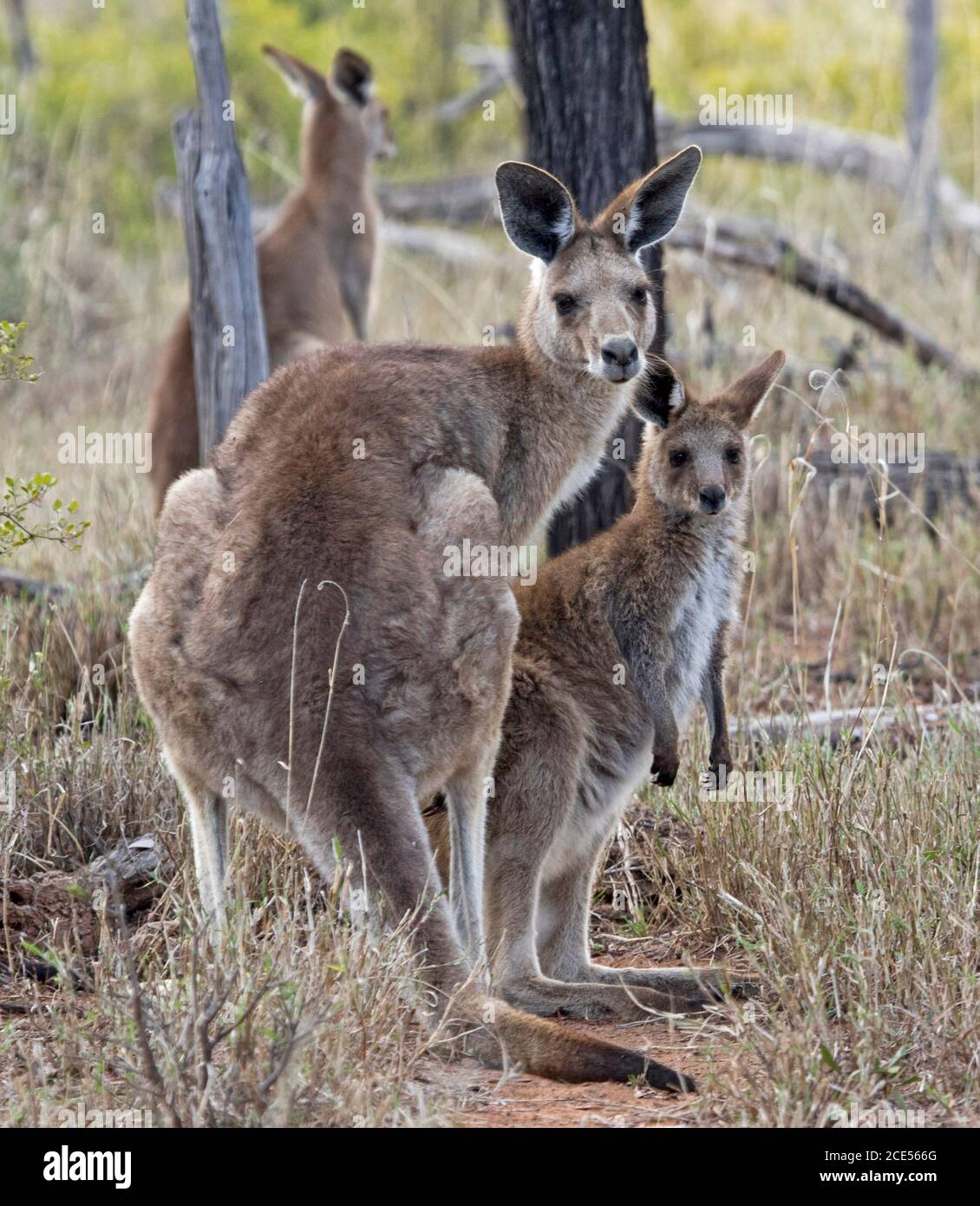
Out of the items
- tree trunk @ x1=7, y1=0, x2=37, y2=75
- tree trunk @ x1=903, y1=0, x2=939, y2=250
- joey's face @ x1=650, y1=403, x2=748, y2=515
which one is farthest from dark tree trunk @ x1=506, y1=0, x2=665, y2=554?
tree trunk @ x1=7, y1=0, x2=37, y2=75

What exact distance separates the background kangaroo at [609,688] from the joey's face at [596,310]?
218mm

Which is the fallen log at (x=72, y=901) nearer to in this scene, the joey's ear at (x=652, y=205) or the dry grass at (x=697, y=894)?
the dry grass at (x=697, y=894)

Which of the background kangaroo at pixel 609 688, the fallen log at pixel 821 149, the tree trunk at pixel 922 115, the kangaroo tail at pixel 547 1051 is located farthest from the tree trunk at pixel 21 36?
the kangaroo tail at pixel 547 1051

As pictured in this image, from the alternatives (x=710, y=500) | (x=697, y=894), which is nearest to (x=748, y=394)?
(x=710, y=500)

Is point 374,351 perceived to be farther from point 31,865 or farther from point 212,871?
point 31,865

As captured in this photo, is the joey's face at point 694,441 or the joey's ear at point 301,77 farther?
the joey's ear at point 301,77

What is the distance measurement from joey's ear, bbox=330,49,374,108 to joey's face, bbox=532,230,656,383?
4422 millimetres

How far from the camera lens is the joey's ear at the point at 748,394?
14.7 ft

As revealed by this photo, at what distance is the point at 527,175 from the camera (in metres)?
4.28

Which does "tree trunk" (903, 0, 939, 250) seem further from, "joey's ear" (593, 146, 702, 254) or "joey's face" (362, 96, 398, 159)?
"joey's ear" (593, 146, 702, 254)

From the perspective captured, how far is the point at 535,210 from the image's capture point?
436 cm

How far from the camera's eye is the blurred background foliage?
13969mm

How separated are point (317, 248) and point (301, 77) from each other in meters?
1.17

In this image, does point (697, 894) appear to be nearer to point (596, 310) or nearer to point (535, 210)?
point (596, 310)
